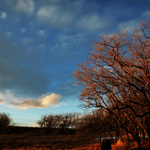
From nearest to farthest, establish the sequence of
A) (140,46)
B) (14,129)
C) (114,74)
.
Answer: (140,46) → (114,74) → (14,129)

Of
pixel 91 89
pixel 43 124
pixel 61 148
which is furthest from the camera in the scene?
pixel 43 124

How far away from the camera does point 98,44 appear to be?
12.6 meters

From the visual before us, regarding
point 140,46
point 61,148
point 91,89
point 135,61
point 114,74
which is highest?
point 140,46

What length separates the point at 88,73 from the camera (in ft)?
46.0

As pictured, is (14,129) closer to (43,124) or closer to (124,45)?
(43,124)

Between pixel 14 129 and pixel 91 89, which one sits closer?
pixel 91 89

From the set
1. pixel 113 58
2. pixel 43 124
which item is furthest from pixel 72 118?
pixel 113 58

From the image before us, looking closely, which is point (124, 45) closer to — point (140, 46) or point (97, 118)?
point (140, 46)

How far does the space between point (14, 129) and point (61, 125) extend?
38.1ft

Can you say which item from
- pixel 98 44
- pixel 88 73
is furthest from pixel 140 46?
pixel 88 73

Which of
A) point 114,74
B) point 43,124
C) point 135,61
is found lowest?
point 43,124

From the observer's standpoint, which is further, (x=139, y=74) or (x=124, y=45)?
(x=139, y=74)

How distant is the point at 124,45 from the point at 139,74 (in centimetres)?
309

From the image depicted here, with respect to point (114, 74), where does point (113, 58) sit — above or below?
above
